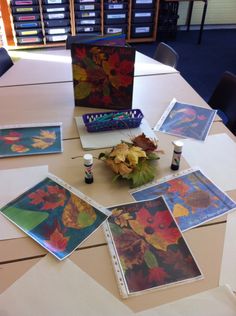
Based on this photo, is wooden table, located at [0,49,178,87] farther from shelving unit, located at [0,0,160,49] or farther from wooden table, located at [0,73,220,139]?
shelving unit, located at [0,0,160,49]

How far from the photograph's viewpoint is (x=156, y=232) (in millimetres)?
889

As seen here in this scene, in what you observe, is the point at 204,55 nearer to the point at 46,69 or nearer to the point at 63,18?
the point at 63,18

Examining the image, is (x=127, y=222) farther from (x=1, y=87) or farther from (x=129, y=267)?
(x=1, y=87)

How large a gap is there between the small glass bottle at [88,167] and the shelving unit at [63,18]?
129 inches

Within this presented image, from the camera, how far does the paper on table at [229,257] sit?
30.3 inches

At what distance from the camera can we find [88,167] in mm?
1016

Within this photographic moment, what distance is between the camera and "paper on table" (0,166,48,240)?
0.90m

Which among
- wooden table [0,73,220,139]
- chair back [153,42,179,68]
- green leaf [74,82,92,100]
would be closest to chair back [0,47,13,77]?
wooden table [0,73,220,139]

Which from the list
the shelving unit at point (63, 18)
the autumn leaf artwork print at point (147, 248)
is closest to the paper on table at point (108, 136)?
the autumn leaf artwork print at point (147, 248)

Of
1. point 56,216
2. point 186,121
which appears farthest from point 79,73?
point 56,216

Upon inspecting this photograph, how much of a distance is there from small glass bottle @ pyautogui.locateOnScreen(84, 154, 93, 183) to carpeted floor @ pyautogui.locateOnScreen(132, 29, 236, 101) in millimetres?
2460

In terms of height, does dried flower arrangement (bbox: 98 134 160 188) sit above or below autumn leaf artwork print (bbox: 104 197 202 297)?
above

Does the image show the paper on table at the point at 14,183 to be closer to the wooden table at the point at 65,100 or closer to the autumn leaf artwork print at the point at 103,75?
the wooden table at the point at 65,100

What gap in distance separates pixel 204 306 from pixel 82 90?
3.70 feet
